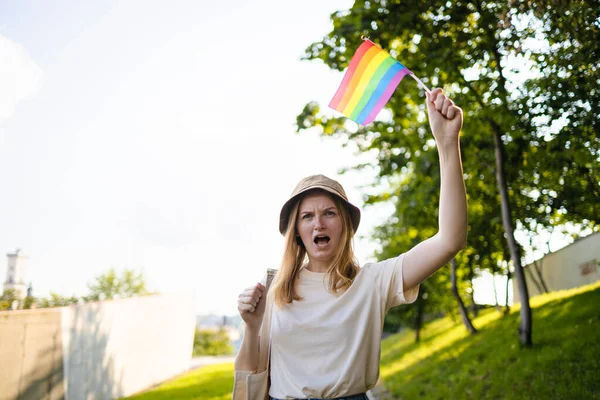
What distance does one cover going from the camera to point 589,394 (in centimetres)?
623

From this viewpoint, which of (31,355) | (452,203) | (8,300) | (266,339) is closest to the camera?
(452,203)

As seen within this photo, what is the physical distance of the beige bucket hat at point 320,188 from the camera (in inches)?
105

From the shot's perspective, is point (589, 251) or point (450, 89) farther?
point (589, 251)

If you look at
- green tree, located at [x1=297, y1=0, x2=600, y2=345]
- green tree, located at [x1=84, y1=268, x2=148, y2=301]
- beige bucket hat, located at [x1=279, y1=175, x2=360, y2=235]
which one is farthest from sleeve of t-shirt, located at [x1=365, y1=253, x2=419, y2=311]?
green tree, located at [x1=84, y1=268, x2=148, y2=301]

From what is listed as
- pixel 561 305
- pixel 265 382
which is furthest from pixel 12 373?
pixel 561 305

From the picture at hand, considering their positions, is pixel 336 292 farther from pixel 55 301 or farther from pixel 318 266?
pixel 55 301

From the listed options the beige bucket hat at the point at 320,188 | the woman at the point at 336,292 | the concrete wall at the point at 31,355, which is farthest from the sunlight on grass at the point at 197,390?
the woman at the point at 336,292

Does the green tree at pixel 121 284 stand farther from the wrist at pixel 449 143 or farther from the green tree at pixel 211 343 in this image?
the wrist at pixel 449 143

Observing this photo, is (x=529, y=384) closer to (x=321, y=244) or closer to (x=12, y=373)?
(x=321, y=244)

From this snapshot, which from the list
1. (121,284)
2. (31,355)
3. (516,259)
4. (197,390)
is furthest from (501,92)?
(121,284)

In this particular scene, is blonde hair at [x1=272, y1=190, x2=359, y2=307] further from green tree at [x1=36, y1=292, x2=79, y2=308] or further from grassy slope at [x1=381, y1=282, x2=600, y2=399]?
green tree at [x1=36, y1=292, x2=79, y2=308]

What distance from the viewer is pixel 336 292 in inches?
97.1

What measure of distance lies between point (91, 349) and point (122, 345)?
2.34 metres

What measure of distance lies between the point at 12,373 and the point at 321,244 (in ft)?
26.8
